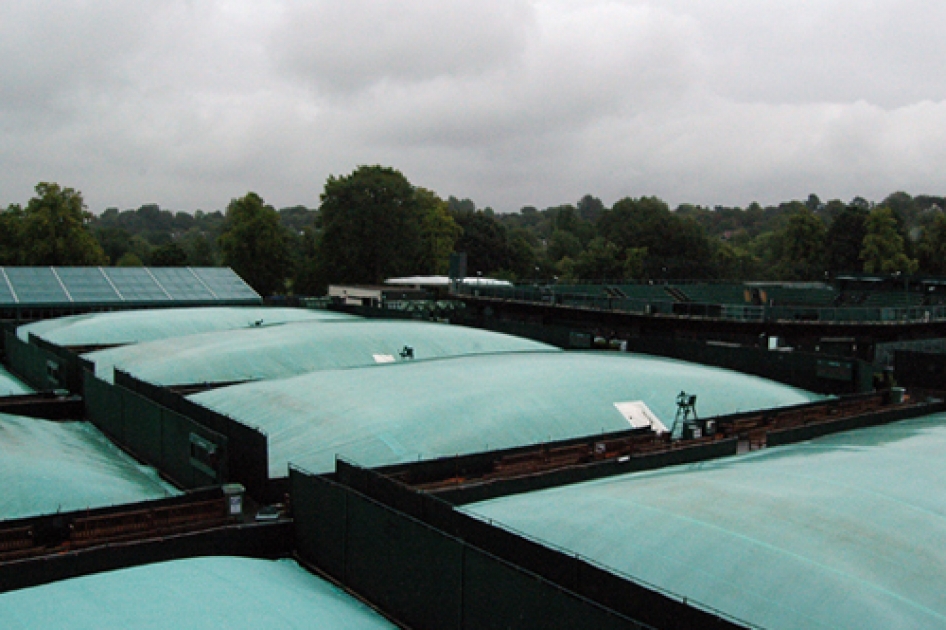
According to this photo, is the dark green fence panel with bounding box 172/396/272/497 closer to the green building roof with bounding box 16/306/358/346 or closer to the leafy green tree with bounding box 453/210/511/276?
the green building roof with bounding box 16/306/358/346

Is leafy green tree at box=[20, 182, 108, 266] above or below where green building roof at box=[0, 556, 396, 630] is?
above

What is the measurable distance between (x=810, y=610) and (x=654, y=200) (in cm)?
13748

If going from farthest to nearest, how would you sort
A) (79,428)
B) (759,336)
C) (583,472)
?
(759,336)
(79,428)
(583,472)

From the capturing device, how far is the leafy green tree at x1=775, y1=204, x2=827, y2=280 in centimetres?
11394

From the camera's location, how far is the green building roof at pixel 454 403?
20.6 m

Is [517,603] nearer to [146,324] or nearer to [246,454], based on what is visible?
A: [246,454]

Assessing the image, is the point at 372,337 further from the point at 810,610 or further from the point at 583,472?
the point at 810,610

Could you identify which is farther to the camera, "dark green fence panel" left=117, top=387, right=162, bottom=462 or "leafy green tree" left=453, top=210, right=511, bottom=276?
"leafy green tree" left=453, top=210, right=511, bottom=276

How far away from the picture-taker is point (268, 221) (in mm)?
93812

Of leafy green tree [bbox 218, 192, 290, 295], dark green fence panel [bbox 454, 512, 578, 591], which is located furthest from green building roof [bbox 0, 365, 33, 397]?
leafy green tree [bbox 218, 192, 290, 295]

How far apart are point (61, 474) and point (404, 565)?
9863mm

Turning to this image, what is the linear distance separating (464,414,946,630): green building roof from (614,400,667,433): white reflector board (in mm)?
6694

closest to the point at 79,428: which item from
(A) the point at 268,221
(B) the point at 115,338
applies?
(B) the point at 115,338

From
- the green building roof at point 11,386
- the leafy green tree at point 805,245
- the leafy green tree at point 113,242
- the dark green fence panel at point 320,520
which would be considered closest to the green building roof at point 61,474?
the dark green fence panel at point 320,520
